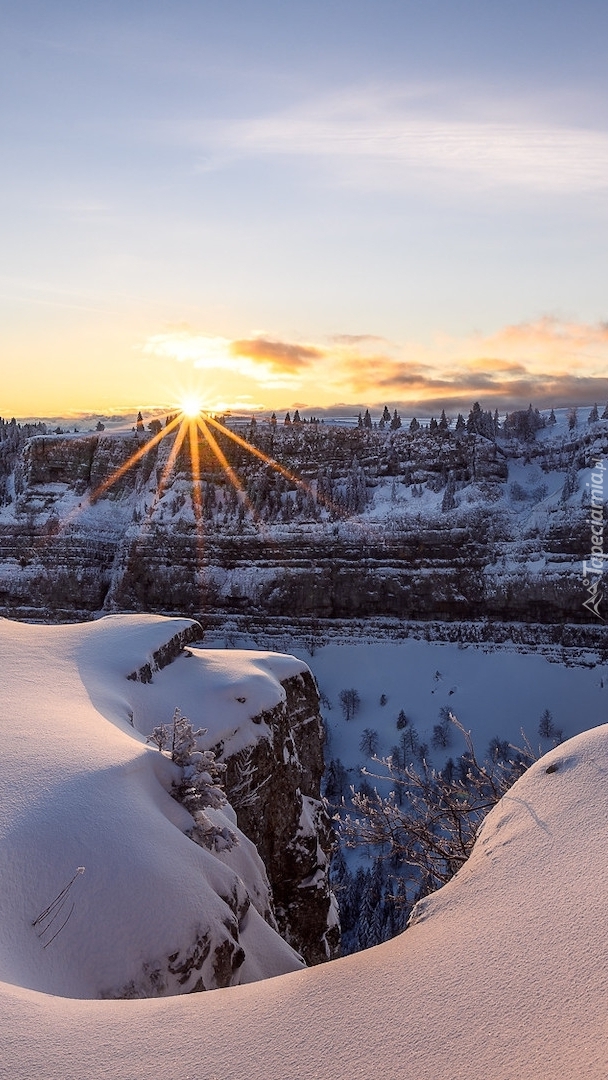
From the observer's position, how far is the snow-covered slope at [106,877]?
7703 mm

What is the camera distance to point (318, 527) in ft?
379

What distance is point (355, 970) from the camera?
5.64 m

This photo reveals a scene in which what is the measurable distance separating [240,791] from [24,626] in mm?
6925

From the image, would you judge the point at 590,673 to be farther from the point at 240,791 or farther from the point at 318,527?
the point at 240,791

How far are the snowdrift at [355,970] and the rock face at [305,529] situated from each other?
96.3 meters

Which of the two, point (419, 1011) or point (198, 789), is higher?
point (419, 1011)

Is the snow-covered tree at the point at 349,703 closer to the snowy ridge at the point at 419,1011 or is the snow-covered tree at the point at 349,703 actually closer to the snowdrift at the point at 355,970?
the snowdrift at the point at 355,970

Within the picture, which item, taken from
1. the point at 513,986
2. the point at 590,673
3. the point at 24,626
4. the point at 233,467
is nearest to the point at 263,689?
the point at 24,626

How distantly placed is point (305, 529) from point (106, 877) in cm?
10780

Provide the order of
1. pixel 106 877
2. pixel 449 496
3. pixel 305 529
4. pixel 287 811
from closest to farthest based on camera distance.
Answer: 1. pixel 106 877
2. pixel 287 811
3. pixel 449 496
4. pixel 305 529

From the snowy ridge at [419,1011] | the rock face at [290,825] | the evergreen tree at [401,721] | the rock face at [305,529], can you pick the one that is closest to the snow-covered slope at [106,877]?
the snowy ridge at [419,1011]

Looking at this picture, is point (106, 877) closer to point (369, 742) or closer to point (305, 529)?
point (369, 742)

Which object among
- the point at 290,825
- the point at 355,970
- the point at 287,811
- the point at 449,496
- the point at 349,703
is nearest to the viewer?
the point at 355,970

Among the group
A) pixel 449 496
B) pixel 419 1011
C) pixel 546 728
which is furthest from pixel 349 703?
pixel 419 1011
